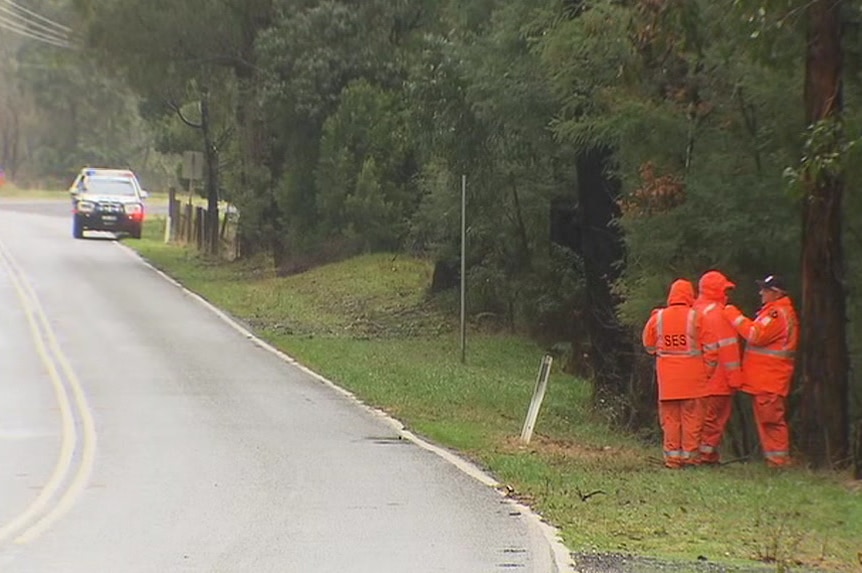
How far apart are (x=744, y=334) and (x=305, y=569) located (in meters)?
6.20

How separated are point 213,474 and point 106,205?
3944cm

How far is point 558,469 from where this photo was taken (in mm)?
14305

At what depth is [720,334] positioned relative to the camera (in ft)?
47.8

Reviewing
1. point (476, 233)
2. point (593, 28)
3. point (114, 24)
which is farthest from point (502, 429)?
point (114, 24)

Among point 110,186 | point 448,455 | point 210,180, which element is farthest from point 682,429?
point 110,186

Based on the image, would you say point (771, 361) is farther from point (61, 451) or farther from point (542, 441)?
point (61, 451)

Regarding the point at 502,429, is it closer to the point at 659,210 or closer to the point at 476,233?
the point at 659,210

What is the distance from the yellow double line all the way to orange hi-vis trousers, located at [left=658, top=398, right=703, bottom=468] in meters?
5.43

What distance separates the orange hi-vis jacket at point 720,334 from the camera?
14.5 metres

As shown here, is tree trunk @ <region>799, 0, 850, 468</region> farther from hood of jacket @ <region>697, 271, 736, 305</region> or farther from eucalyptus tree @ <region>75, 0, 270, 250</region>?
eucalyptus tree @ <region>75, 0, 270, 250</region>

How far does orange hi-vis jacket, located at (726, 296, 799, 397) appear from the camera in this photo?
14.2m

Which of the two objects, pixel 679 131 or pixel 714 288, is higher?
pixel 679 131

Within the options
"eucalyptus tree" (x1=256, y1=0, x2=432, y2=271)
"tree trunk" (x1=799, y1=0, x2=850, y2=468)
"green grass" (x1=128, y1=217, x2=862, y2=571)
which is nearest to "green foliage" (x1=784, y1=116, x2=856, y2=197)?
"tree trunk" (x1=799, y1=0, x2=850, y2=468)

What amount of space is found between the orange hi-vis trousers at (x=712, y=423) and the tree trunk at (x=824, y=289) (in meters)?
0.81
